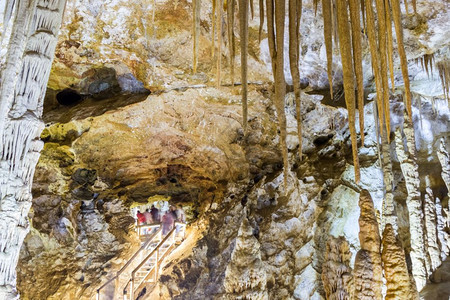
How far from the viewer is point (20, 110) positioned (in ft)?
8.61

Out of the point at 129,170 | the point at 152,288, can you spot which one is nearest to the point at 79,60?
the point at 129,170

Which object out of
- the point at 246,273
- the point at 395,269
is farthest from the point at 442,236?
the point at 395,269

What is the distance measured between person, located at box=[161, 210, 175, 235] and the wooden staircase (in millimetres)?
763

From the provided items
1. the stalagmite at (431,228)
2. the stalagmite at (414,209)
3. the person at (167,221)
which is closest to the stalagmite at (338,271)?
the stalagmite at (414,209)

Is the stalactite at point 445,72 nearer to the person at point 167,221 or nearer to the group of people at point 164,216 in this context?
the group of people at point 164,216

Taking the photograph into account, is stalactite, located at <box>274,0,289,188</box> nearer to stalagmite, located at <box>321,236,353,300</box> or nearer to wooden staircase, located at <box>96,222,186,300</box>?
stalagmite, located at <box>321,236,353,300</box>

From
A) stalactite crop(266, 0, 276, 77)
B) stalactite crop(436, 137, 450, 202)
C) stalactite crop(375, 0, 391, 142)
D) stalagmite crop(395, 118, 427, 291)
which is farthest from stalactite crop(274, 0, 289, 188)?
stalactite crop(436, 137, 450, 202)

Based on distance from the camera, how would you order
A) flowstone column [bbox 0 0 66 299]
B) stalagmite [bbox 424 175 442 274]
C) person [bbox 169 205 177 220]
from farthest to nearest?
person [bbox 169 205 177 220] < stalagmite [bbox 424 175 442 274] < flowstone column [bbox 0 0 66 299]

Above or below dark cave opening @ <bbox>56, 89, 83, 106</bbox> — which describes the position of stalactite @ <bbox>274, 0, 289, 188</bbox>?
below

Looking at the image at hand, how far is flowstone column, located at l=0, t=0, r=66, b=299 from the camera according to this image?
2.50 meters

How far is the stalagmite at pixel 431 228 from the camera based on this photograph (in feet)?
21.6

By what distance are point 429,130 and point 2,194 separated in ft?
27.5

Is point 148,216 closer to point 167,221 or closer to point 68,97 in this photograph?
point 167,221

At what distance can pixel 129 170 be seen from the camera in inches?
346
